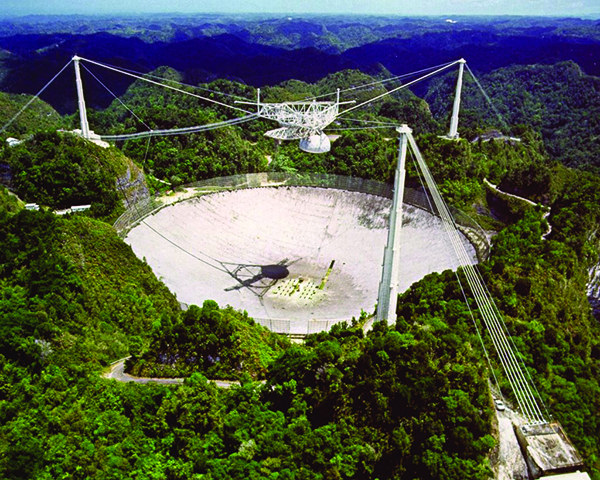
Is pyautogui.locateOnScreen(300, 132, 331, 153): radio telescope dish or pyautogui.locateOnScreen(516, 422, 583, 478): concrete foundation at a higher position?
pyautogui.locateOnScreen(300, 132, 331, 153): radio telescope dish

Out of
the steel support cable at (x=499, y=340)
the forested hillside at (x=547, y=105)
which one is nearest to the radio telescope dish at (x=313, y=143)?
the steel support cable at (x=499, y=340)

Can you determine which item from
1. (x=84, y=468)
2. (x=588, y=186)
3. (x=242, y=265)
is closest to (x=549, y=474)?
(x=84, y=468)

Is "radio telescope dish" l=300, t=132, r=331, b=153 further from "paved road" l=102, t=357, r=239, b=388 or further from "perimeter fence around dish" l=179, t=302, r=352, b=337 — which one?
"paved road" l=102, t=357, r=239, b=388

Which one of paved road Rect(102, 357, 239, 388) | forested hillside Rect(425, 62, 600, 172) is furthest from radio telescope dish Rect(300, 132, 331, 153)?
forested hillside Rect(425, 62, 600, 172)

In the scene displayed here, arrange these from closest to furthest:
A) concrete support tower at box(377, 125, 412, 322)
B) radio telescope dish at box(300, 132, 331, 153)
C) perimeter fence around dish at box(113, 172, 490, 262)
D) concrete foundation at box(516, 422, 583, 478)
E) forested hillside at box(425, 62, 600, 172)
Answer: concrete foundation at box(516, 422, 583, 478) < concrete support tower at box(377, 125, 412, 322) < radio telescope dish at box(300, 132, 331, 153) < perimeter fence around dish at box(113, 172, 490, 262) < forested hillside at box(425, 62, 600, 172)

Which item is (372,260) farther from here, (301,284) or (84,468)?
(84,468)

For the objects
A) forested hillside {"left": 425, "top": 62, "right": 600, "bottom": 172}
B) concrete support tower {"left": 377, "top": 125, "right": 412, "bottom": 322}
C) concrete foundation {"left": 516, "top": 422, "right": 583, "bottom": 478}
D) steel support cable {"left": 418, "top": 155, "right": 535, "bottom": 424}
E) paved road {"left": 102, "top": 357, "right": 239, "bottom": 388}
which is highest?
concrete support tower {"left": 377, "top": 125, "right": 412, "bottom": 322}
